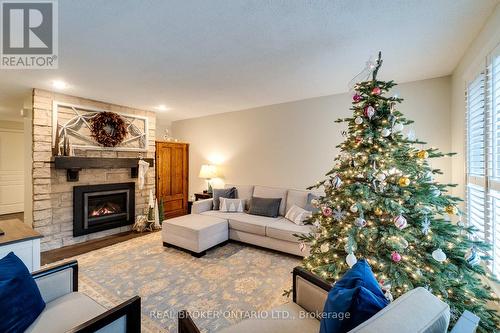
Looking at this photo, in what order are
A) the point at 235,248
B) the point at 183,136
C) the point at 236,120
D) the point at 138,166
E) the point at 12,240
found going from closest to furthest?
the point at 12,240, the point at 235,248, the point at 138,166, the point at 236,120, the point at 183,136

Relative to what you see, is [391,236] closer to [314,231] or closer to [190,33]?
[314,231]

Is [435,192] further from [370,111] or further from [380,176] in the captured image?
[370,111]

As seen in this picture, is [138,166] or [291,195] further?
[138,166]

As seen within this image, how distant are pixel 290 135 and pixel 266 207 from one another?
4.81 feet

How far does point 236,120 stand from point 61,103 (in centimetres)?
308

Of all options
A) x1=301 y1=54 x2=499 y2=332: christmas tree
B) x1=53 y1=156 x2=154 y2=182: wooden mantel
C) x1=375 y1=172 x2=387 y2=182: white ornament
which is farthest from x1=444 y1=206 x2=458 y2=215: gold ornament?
x1=53 y1=156 x2=154 y2=182: wooden mantel

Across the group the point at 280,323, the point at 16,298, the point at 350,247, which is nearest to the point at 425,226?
the point at 350,247

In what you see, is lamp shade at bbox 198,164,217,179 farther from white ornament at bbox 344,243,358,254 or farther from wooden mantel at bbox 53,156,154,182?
white ornament at bbox 344,243,358,254

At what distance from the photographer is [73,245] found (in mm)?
3658

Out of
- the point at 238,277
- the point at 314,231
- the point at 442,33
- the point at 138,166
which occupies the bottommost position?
the point at 238,277

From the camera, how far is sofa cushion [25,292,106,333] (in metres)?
1.23

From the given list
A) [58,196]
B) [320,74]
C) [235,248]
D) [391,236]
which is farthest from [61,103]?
[391,236]

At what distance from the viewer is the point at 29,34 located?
6.42ft

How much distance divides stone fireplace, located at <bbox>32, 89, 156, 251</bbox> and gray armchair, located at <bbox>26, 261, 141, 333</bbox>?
261 centimetres
